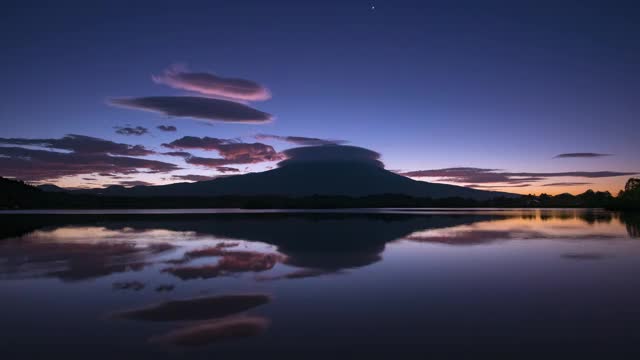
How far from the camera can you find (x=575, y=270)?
18688 mm

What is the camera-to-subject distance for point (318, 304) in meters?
12.7

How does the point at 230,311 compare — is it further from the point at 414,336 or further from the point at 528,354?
the point at 528,354

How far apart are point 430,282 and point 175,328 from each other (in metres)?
9.18

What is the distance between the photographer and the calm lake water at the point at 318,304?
9.05 metres

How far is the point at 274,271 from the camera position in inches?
712

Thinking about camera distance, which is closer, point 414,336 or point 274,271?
point 414,336

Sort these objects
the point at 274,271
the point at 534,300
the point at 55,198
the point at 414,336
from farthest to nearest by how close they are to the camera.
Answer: the point at 55,198, the point at 274,271, the point at 534,300, the point at 414,336

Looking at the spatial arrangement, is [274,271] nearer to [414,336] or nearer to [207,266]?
[207,266]

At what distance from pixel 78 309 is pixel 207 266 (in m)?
7.38

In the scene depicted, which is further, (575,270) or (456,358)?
(575,270)

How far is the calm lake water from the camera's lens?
9047 mm

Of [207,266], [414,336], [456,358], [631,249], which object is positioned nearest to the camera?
[456,358]

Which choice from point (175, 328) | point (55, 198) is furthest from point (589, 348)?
point (55, 198)

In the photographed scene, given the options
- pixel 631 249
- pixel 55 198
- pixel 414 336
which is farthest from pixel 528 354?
pixel 55 198
